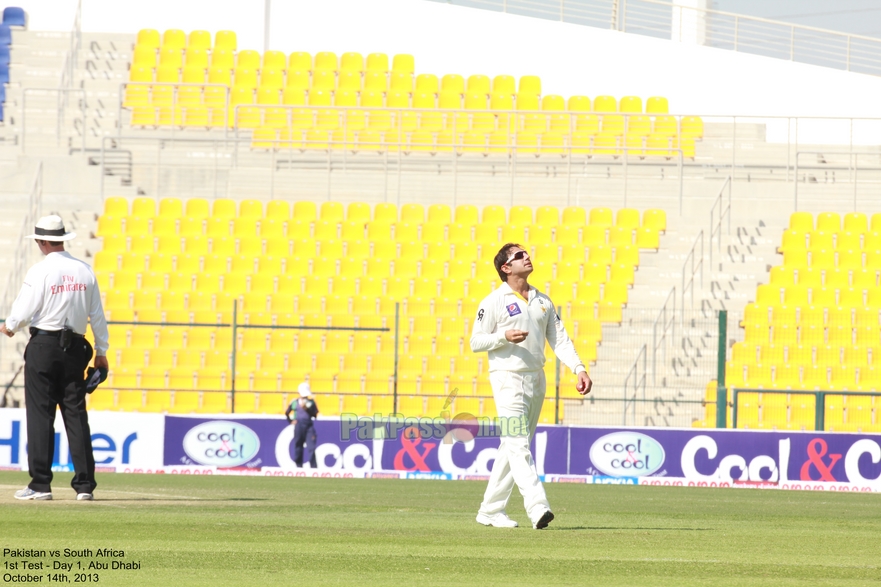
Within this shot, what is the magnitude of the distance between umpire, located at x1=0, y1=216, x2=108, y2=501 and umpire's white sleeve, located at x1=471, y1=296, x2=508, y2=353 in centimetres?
262

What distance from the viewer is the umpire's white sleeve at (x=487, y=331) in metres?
7.79

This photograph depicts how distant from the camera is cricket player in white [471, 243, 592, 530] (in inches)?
306

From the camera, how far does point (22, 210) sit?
79.4 ft

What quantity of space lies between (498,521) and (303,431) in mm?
9516

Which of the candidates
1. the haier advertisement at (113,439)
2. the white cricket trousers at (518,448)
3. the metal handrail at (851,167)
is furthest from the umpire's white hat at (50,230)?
the metal handrail at (851,167)

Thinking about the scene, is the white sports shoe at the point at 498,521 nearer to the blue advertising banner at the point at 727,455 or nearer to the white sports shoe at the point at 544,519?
the white sports shoe at the point at 544,519

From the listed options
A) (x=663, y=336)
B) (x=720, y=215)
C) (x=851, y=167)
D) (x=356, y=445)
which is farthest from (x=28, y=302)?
(x=851, y=167)

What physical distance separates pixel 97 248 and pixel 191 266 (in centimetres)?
225

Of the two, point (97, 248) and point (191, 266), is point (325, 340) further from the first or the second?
point (97, 248)

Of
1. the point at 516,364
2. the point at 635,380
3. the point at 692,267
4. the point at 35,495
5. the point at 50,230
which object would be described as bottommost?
the point at 35,495

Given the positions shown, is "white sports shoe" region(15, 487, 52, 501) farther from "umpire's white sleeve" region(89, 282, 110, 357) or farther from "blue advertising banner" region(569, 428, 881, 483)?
"blue advertising banner" region(569, 428, 881, 483)

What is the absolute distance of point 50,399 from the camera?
8508mm

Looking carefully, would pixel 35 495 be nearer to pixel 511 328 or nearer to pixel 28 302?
pixel 28 302

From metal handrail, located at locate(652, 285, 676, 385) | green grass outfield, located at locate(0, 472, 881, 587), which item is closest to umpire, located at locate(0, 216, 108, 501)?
green grass outfield, located at locate(0, 472, 881, 587)
